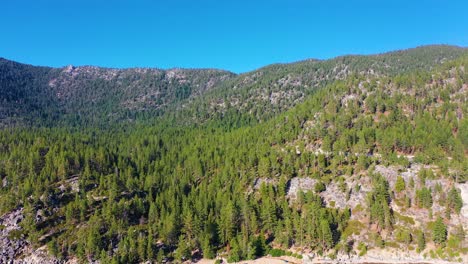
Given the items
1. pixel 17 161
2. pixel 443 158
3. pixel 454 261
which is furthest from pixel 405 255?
pixel 17 161

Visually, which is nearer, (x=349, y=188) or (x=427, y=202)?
(x=427, y=202)

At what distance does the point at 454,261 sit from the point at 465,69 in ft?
480

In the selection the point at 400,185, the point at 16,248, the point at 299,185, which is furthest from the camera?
the point at 299,185

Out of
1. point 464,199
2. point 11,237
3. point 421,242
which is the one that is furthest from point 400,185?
point 11,237

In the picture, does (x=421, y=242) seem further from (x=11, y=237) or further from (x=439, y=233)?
(x=11, y=237)

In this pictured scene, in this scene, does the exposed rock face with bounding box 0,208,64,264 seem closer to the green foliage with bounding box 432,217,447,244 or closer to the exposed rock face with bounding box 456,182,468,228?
the green foliage with bounding box 432,217,447,244

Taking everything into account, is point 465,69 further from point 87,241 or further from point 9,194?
point 9,194

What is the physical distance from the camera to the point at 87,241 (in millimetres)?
105312

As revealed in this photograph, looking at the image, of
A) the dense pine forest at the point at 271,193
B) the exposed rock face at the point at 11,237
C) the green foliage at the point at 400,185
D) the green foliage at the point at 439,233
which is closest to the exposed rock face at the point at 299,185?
the dense pine forest at the point at 271,193

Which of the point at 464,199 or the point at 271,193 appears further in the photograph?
the point at 271,193

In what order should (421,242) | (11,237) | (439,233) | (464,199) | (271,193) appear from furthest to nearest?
1. (271,193)
2. (464,199)
3. (11,237)
4. (421,242)
5. (439,233)

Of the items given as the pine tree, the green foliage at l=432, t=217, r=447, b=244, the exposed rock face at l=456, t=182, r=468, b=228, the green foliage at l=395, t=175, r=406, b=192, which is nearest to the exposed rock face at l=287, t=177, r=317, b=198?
the green foliage at l=395, t=175, r=406, b=192

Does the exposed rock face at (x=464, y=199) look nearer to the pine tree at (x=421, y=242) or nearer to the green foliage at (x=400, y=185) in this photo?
the green foliage at (x=400, y=185)

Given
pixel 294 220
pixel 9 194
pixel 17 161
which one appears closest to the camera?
pixel 294 220
